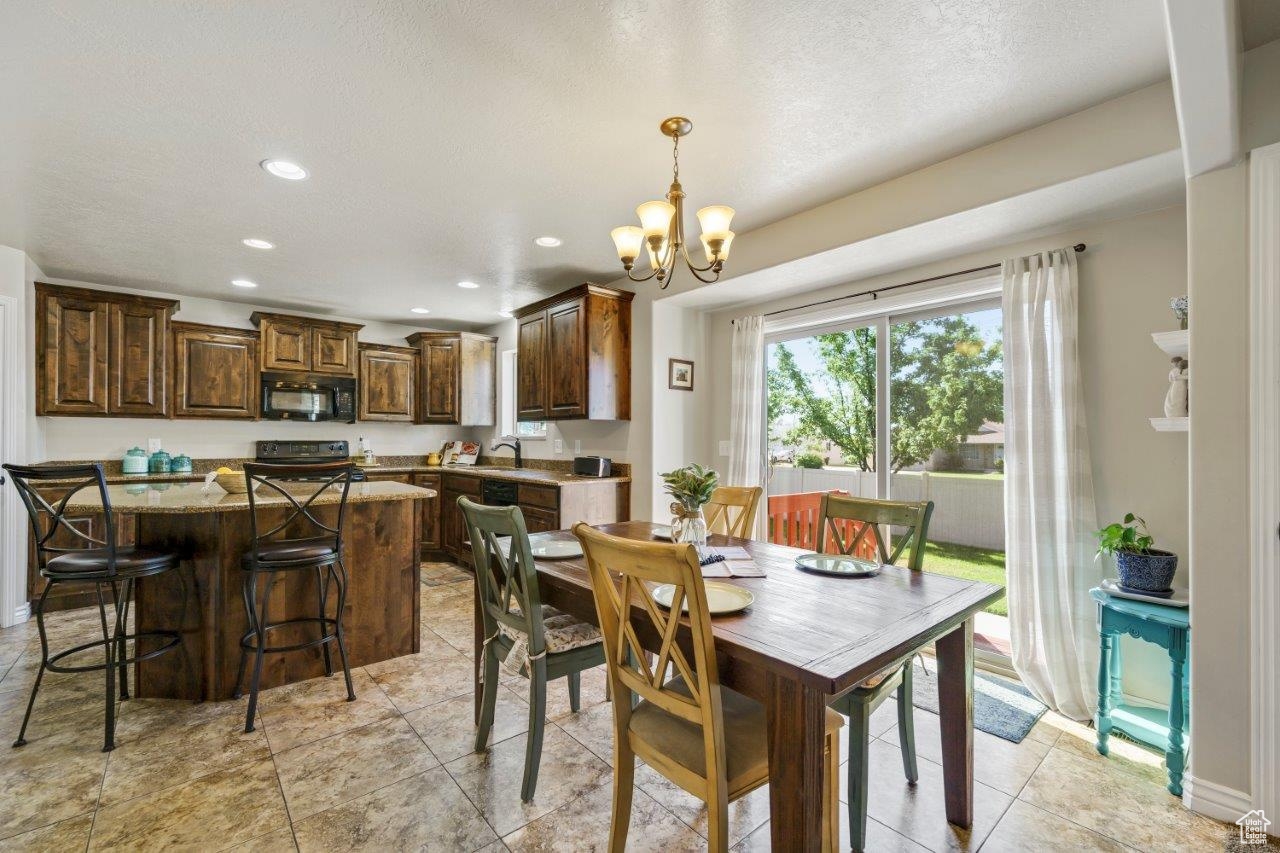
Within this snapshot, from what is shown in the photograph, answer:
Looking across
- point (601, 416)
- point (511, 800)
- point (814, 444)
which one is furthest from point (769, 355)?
point (511, 800)

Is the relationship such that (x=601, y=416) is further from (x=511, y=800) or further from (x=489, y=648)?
(x=511, y=800)

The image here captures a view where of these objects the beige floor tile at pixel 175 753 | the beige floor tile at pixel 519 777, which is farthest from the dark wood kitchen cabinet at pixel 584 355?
the beige floor tile at pixel 175 753

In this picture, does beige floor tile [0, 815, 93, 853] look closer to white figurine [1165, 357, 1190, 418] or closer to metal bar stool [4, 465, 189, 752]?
metal bar stool [4, 465, 189, 752]

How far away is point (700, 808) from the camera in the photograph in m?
1.85

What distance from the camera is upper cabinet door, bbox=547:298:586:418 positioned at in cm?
418

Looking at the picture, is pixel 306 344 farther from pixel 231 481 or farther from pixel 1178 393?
pixel 1178 393

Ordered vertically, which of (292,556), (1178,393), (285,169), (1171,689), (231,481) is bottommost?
(1171,689)

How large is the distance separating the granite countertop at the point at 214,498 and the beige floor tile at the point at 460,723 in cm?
107

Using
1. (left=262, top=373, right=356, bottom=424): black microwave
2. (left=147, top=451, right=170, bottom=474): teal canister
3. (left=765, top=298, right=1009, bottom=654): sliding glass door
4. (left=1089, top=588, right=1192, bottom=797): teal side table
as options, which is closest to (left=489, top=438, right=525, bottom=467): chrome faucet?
(left=262, top=373, right=356, bottom=424): black microwave

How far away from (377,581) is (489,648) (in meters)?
1.25

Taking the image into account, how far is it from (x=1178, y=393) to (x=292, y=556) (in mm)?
3622

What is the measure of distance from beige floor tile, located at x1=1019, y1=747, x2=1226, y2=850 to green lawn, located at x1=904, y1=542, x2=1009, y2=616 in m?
1.08

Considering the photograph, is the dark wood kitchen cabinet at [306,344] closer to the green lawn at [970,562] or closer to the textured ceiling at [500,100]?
the textured ceiling at [500,100]

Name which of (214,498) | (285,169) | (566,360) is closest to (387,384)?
(566,360)
